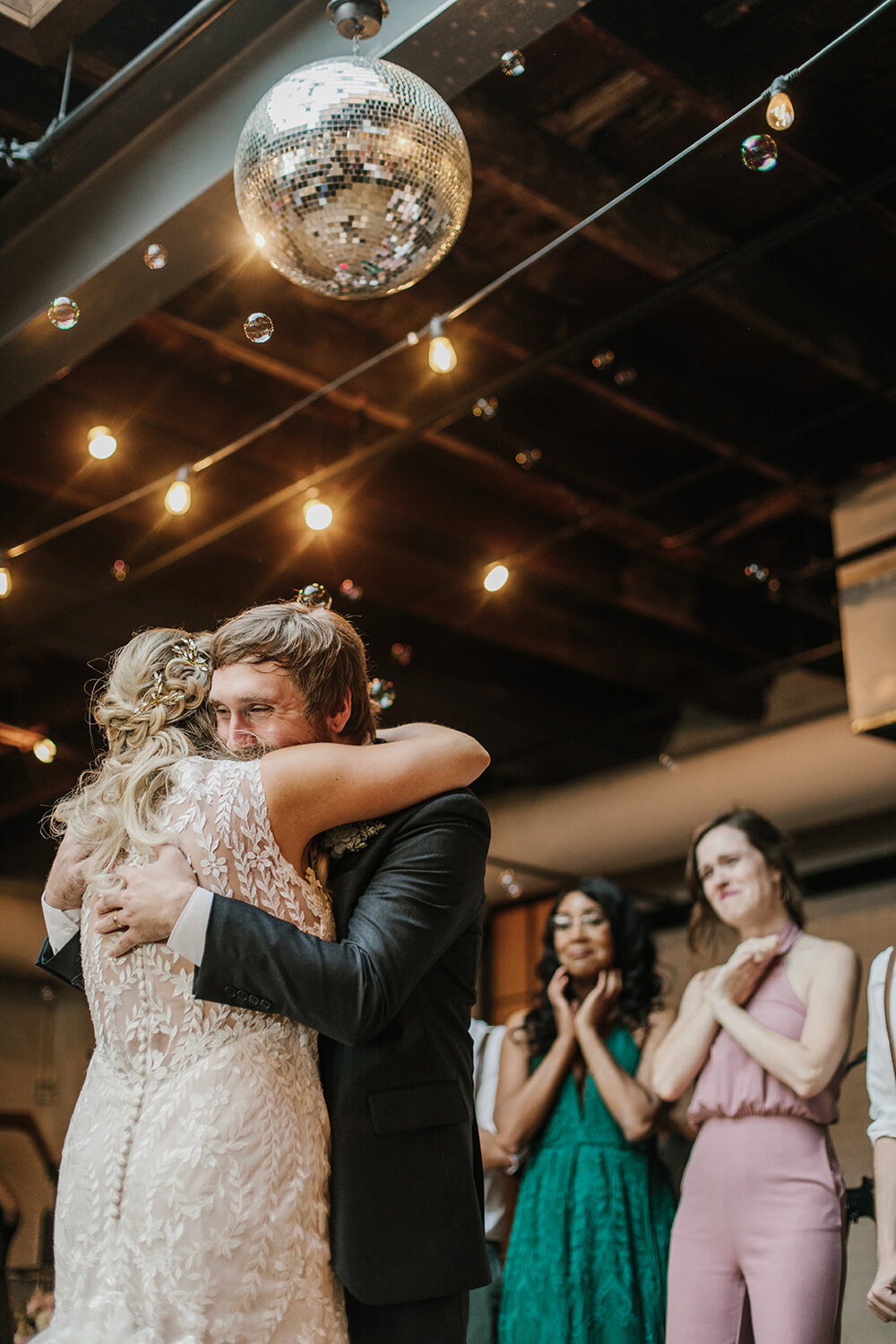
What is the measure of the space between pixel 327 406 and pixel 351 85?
2.35 m

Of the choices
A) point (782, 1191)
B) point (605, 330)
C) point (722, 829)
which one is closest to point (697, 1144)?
point (782, 1191)

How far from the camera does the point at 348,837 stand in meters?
1.65

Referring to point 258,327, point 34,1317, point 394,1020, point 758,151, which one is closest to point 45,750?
point 34,1317

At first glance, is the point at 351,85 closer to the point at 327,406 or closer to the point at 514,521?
the point at 327,406

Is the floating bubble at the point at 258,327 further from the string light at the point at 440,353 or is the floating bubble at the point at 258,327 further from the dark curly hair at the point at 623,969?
the dark curly hair at the point at 623,969

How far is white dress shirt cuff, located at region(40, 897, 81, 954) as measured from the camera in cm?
180

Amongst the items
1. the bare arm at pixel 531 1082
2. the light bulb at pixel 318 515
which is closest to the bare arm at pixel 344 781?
the bare arm at pixel 531 1082

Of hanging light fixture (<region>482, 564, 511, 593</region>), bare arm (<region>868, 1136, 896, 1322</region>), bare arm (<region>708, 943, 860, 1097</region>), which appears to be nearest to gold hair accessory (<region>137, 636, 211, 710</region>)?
bare arm (<region>708, 943, 860, 1097</region>)

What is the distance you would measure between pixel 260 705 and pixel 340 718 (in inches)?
4.7

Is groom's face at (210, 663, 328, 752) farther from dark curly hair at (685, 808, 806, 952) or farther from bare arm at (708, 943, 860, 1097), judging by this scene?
dark curly hair at (685, 808, 806, 952)

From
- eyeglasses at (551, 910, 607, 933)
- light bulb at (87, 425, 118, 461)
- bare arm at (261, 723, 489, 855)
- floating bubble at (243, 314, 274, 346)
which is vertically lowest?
bare arm at (261, 723, 489, 855)

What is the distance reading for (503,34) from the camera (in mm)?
2459

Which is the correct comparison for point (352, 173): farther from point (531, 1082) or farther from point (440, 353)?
point (531, 1082)

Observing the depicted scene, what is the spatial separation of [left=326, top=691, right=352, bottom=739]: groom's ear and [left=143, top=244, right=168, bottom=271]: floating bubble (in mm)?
1436
